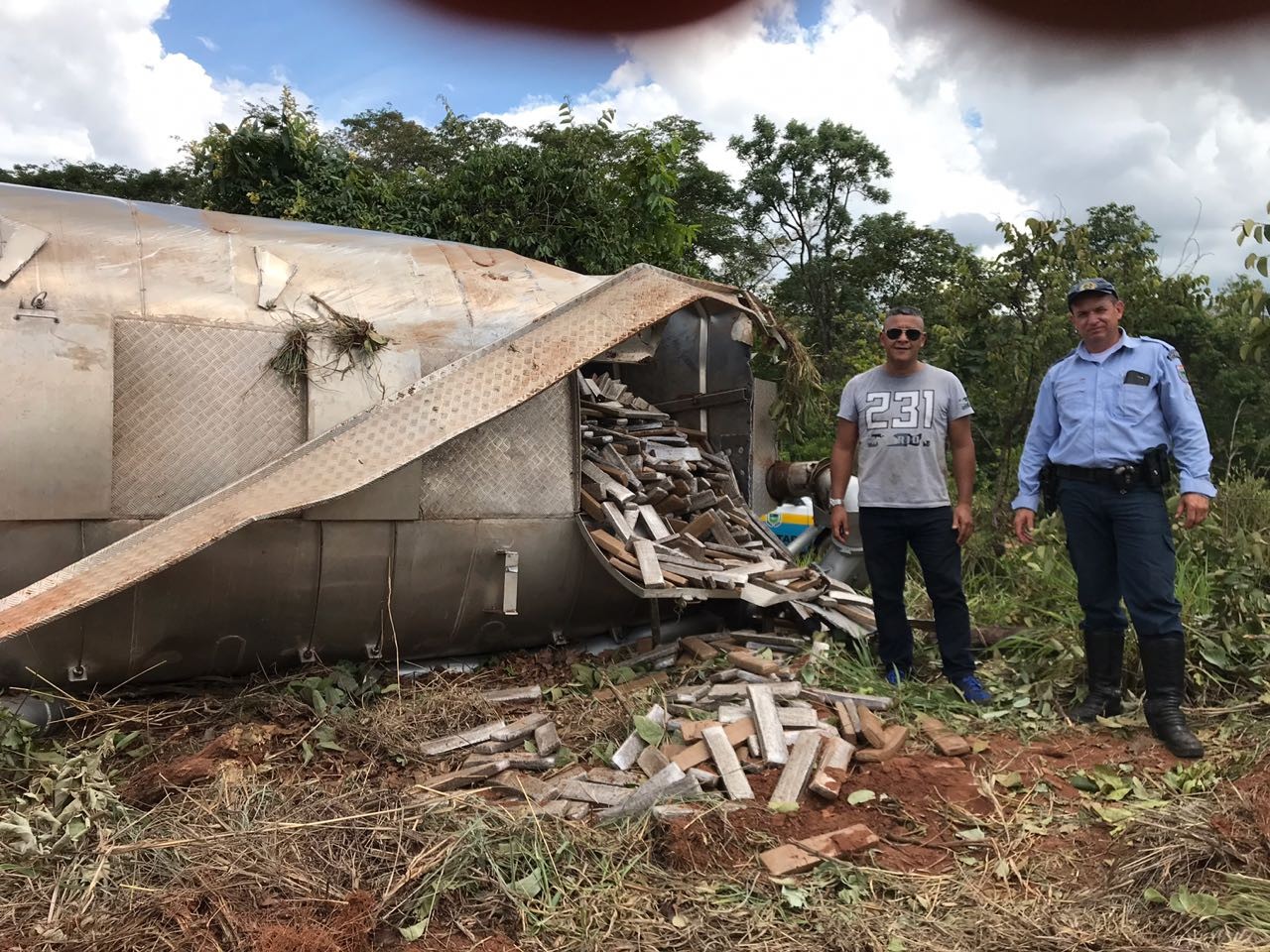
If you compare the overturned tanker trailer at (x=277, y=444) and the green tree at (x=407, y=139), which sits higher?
the green tree at (x=407, y=139)

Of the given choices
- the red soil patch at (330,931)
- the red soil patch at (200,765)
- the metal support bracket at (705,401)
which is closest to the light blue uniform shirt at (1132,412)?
the metal support bracket at (705,401)

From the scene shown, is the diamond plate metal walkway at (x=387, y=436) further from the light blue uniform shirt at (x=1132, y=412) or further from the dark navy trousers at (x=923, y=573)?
the light blue uniform shirt at (x=1132, y=412)

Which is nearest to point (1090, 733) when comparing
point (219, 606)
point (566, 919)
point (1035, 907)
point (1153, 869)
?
point (1153, 869)

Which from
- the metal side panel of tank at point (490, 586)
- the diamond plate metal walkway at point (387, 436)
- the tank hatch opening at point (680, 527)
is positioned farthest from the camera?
the tank hatch opening at point (680, 527)

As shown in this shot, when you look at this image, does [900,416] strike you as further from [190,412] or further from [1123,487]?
[190,412]

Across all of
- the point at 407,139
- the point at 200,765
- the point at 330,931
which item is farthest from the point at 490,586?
the point at 407,139

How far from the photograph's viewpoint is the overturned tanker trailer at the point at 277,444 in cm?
391

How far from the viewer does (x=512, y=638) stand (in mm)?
5312

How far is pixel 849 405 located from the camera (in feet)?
16.5

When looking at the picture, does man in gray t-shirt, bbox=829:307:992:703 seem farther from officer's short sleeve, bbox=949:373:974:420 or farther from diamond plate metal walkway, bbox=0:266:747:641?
diamond plate metal walkway, bbox=0:266:747:641

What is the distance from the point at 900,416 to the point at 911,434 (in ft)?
0.40

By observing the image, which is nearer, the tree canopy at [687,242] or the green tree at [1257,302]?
the green tree at [1257,302]

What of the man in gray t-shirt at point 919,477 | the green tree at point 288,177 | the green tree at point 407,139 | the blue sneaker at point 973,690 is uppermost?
the green tree at point 407,139

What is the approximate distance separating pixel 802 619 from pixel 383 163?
2159 centimetres
